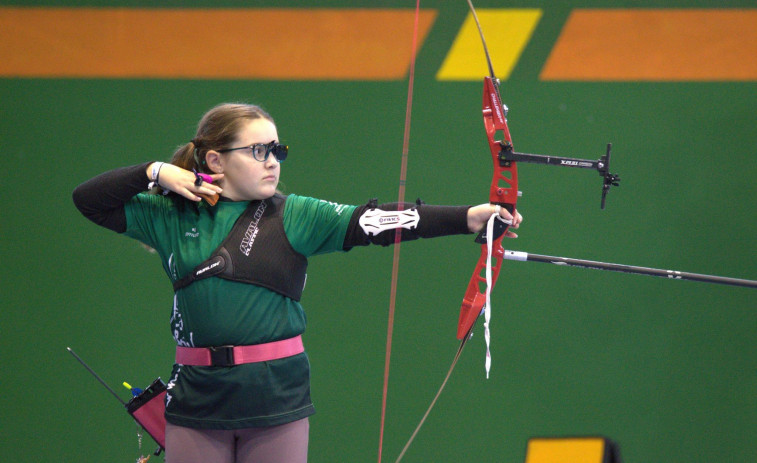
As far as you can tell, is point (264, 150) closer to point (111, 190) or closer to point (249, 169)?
Answer: point (249, 169)

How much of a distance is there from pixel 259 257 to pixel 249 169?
219 millimetres

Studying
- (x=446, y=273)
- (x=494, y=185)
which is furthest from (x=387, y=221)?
(x=446, y=273)

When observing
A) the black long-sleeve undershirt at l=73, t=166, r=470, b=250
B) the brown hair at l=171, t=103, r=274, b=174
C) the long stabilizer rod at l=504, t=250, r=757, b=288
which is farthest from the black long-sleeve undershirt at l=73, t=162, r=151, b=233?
the long stabilizer rod at l=504, t=250, r=757, b=288

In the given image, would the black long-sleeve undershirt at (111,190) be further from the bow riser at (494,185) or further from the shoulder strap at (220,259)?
the bow riser at (494,185)

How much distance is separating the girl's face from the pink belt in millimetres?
363

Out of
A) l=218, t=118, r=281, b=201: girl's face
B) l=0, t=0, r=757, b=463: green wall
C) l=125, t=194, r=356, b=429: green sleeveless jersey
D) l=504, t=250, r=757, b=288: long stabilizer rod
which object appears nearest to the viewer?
l=125, t=194, r=356, b=429: green sleeveless jersey

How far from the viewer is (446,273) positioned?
115 inches

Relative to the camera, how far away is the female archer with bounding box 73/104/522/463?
1.75m

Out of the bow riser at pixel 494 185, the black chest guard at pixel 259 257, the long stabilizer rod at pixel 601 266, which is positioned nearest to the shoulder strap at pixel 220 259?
the black chest guard at pixel 259 257

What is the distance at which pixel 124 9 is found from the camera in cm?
296

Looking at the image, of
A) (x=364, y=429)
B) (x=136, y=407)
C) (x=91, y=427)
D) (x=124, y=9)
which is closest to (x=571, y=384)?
(x=364, y=429)

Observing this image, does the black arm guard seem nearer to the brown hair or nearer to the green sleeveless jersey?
the green sleeveless jersey

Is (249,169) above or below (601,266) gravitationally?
above

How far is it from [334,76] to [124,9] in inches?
33.8
